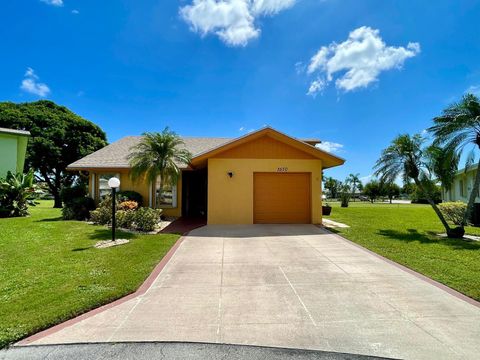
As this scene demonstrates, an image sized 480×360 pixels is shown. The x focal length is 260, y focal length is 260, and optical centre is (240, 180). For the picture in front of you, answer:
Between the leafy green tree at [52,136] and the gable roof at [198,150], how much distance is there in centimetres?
1027

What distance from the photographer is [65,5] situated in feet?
34.5

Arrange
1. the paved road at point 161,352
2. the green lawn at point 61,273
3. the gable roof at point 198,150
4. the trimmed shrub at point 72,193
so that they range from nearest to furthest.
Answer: the paved road at point 161,352
the green lawn at point 61,273
the gable roof at point 198,150
the trimmed shrub at point 72,193

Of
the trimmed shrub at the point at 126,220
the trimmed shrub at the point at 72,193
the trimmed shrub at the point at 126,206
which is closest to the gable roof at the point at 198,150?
the trimmed shrub at the point at 72,193

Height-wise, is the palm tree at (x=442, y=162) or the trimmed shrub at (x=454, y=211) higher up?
the palm tree at (x=442, y=162)

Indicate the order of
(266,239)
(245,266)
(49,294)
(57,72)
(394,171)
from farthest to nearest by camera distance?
(57,72)
(394,171)
(266,239)
(245,266)
(49,294)

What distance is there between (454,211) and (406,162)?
5422mm

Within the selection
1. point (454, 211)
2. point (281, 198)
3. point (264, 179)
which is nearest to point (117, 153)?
point (264, 179)

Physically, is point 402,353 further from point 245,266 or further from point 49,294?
point 49,294

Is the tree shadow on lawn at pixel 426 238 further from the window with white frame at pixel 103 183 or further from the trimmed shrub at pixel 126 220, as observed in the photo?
the window with white frame at pixel 103 183

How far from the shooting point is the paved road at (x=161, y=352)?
10.1 feet

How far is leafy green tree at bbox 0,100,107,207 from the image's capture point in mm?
25453

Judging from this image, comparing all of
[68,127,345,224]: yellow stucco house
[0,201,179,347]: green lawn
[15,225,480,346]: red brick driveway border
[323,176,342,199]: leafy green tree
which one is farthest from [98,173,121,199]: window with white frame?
→ [323,176,342,199]: leafy green tree

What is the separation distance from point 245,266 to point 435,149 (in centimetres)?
1088

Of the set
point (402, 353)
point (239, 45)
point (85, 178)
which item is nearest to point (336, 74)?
point (239, 45)
